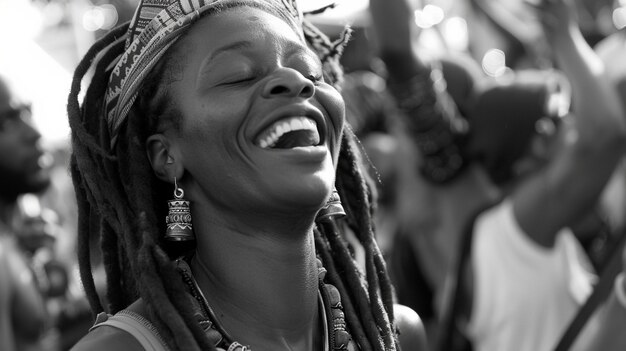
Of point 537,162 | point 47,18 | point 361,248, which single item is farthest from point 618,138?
point 47,18

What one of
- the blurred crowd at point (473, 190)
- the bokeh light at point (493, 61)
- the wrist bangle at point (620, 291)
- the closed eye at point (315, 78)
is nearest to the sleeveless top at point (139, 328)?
the closed eye at point (315, 78)

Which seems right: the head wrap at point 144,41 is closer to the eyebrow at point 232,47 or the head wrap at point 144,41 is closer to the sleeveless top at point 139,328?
the eyebrow at point 232,47

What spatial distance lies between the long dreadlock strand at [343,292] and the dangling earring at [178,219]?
43 cm

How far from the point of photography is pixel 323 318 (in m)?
2.36

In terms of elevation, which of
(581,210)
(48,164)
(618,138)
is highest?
(618,138)

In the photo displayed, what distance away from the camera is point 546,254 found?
3.60 m

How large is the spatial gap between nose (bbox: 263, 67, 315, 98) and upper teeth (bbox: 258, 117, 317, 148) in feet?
0.20

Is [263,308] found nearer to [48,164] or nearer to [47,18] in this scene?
[48,164]

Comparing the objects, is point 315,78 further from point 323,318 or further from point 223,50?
point 323,318

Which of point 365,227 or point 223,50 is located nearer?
point 223,50

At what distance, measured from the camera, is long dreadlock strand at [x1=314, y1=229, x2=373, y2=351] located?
7.83 ft

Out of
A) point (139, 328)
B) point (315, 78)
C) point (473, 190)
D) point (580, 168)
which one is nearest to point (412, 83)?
point (473, 190)

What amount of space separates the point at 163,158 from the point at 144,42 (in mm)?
285

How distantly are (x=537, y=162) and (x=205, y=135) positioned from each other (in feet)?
7.67
